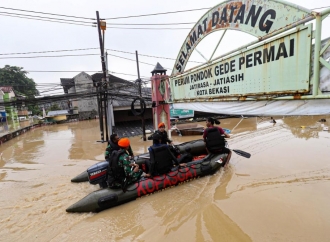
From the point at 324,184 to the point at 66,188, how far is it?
6860 mm

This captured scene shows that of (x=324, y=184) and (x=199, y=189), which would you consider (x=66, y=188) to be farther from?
(x=324, y=184)

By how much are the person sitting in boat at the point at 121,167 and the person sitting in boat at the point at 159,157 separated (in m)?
0.57

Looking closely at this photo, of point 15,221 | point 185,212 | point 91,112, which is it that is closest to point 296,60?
point 185,212

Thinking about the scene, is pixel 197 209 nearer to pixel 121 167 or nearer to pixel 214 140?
pixel 121 167

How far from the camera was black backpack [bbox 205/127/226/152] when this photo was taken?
591cm

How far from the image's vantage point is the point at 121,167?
166 inches

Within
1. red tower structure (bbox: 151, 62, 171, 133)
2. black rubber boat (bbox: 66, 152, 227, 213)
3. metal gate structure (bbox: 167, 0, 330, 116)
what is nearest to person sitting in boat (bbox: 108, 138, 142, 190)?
black rubber boat (bbox: 66, 152, 227, 213)

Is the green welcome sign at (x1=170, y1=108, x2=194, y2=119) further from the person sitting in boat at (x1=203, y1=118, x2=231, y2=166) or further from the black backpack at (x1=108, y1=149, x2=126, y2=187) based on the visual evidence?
the black backpack at (x1=108, y1=149, x2=126, y2=187)

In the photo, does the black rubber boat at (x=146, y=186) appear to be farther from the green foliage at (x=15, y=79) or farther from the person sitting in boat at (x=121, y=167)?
the green foliage at (x=15, y=79)

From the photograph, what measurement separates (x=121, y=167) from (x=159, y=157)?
1.01 metres

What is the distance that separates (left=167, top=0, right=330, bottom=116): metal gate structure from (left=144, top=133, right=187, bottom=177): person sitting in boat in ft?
6.21

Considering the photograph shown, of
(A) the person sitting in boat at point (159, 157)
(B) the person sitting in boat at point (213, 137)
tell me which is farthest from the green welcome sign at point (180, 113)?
(A) the person sitting in boat at point (159, 157)

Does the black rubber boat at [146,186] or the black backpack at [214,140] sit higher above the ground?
the black backpack at [214,140]

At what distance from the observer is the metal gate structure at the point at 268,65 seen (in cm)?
300
